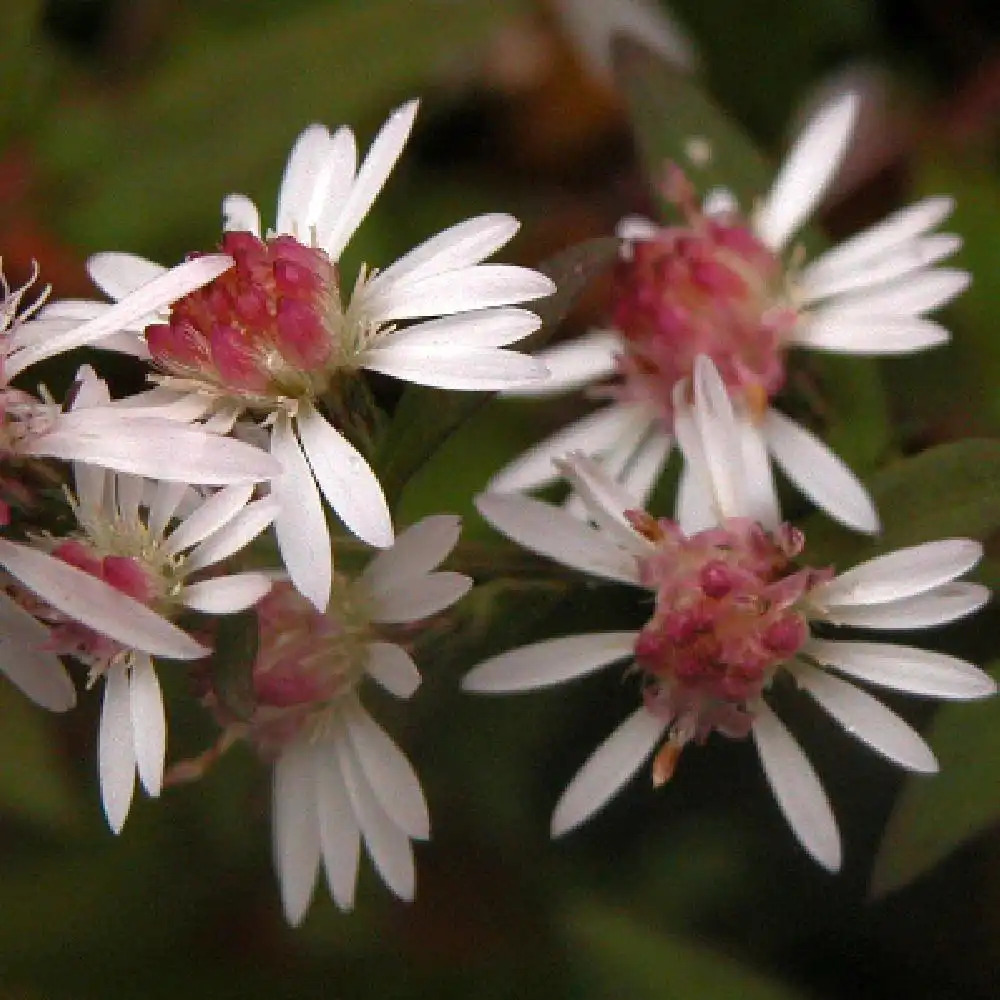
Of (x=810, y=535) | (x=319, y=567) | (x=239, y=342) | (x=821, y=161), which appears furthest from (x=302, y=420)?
(x=821, y=161)

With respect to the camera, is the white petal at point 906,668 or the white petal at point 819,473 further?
the white petal at point 819,473

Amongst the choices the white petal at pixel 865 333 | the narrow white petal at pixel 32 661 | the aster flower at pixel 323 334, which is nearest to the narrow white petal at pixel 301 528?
the aster flower at pixel 323 334

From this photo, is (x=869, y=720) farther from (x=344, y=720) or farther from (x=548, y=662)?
(x=344, y=720)

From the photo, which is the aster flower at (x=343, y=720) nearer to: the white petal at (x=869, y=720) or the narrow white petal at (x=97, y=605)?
the narrow white petal at (x=97, y=605)

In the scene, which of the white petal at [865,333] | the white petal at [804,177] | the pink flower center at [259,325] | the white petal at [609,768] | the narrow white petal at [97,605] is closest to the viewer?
the narrow white petal at [97,605]

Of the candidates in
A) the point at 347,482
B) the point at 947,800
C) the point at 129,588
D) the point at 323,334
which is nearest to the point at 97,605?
the point at 129,588

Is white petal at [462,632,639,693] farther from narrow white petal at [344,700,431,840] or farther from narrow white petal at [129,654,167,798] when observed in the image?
narrow white petal at [129,654,167,798]

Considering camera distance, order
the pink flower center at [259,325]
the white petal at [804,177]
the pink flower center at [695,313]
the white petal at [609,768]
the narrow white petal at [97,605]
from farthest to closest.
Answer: the white petal at [804,177], the pink flower center at [695,313], the white petal at [609,768], the pink flower center at [259,325], the narrow white petal at [97,605]
